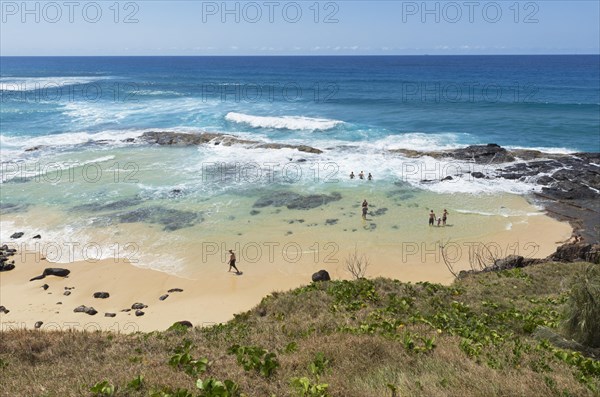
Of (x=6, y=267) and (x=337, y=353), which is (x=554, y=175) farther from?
(x=6, y=267)

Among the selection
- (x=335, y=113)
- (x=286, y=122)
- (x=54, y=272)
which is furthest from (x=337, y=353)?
(x=335, y=113)

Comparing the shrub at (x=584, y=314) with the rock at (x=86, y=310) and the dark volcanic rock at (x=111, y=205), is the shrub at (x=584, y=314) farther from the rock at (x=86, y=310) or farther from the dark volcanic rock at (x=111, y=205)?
the dark volcanic rock at (x=111, y=205)

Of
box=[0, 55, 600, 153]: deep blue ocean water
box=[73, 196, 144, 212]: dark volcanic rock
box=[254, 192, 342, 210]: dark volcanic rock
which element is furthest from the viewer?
box=[0, 55, 600, 153]: deep blue ocean water

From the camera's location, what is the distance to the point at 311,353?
8.38 meters

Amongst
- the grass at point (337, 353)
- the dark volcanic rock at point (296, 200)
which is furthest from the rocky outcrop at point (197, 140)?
the grass at point (337, 353)

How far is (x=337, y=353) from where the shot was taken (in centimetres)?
822

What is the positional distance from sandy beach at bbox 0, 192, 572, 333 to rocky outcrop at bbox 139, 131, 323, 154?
18.2m

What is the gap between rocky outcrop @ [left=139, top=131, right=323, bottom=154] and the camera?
3994 cm

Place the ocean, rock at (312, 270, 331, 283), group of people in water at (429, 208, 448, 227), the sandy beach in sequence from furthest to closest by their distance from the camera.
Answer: the ocean
group of people in water at (429, 208, 448, 227)
rock at (312, 270, 331, 283)
the sandy beach

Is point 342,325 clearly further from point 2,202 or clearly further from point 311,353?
point 2,202

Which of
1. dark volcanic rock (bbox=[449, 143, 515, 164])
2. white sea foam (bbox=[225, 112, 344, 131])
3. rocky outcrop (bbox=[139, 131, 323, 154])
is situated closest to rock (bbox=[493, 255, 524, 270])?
dark volcanic rock (bbox=[449, 143, 515, 164])

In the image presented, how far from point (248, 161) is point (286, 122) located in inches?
626

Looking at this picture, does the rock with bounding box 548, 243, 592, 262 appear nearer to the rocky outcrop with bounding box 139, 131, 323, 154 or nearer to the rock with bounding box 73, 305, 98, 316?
the rock with bounding box 73, 305, 98, 316

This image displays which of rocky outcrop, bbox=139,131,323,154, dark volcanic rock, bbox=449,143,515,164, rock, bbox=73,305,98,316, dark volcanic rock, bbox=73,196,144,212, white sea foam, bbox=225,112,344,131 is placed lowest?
rock, bbox=73,305,98,316
